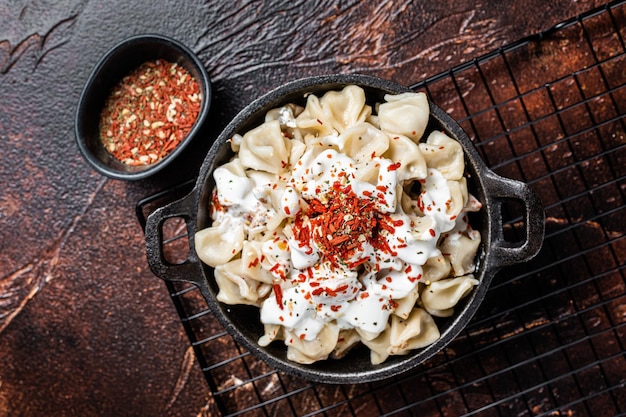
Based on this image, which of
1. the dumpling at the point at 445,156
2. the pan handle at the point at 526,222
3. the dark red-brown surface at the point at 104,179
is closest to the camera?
the pan handle at the point at 526,222

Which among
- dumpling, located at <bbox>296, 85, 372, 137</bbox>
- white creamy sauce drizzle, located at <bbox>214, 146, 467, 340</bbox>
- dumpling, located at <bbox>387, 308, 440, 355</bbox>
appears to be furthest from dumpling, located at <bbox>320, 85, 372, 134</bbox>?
dumpling, located at <bbox>387, 308, 440, 355</bbox>

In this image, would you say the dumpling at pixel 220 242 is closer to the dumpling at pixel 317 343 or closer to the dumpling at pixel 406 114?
the dumpling at pixel 317 343

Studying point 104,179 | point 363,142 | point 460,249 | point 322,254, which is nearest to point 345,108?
point 363,142

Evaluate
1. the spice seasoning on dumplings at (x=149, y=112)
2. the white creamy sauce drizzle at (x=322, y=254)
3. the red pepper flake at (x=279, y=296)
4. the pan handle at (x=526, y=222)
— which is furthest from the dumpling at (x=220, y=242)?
the pan handle at (x=526, y=222)

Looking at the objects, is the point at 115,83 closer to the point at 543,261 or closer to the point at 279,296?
the point at 279,296

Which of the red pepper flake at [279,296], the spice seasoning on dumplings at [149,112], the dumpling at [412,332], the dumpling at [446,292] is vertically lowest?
the dumpling at [412,332]

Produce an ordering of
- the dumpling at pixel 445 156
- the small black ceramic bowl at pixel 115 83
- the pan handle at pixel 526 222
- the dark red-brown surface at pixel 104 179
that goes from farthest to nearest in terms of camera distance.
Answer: the dark red-brown surface at pixel 104 179
the small black ceramic bowl at pixel 115 83
the dumpling at pixel 445 156
the pan handle at pixel 526 222
